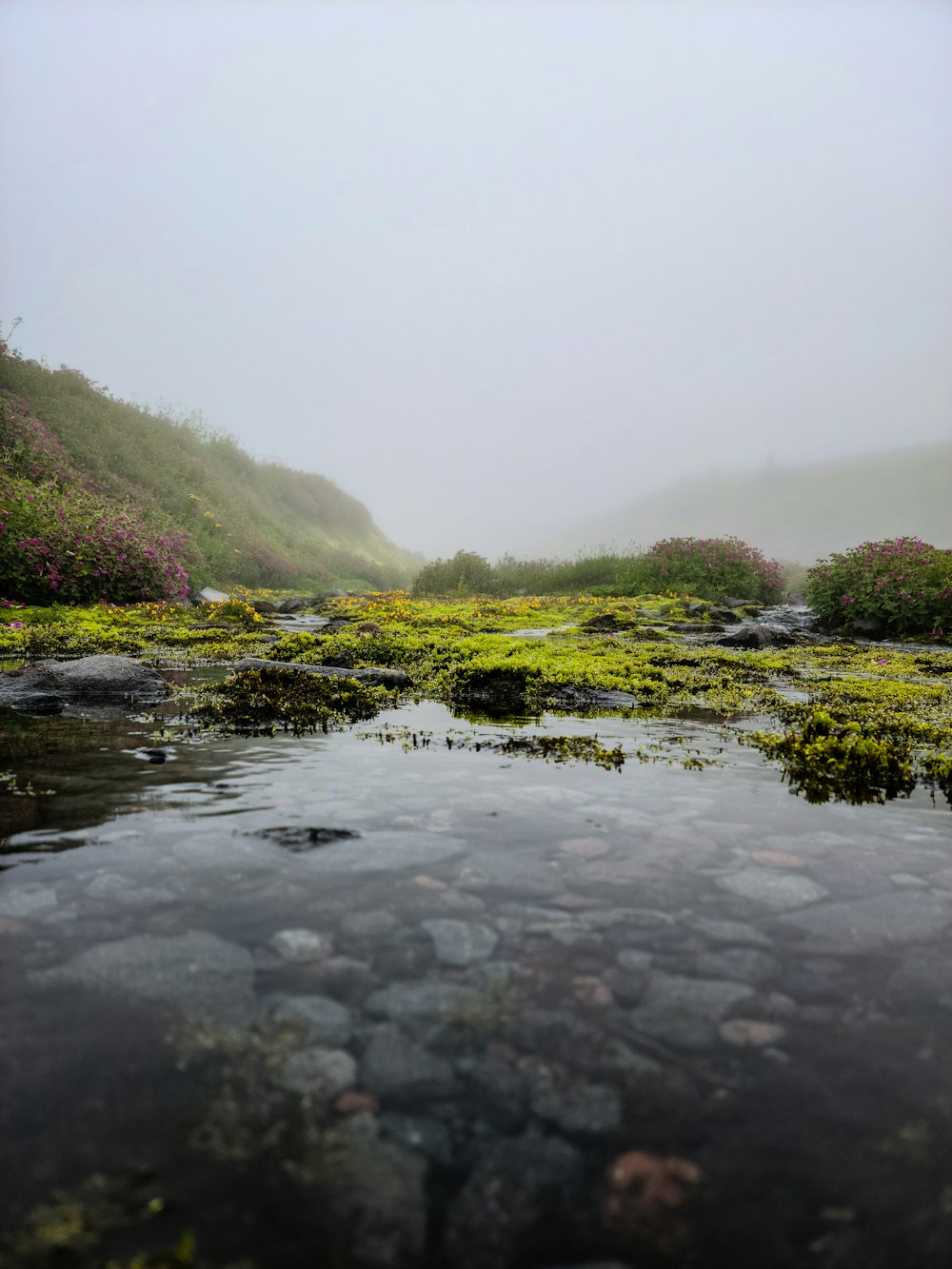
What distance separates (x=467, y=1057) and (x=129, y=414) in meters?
40.6

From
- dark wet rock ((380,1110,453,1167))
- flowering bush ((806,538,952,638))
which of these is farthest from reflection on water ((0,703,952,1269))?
flowering bush ((806,538,952,638))

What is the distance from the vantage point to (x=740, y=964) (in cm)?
213

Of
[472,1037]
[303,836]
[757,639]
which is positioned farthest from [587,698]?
[757,639]

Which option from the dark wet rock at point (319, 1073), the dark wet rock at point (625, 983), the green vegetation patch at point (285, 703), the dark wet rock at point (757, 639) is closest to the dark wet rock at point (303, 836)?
the dark wet rock at point (319, 1073)

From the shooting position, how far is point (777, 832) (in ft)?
10.6

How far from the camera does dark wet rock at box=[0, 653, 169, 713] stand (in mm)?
6480

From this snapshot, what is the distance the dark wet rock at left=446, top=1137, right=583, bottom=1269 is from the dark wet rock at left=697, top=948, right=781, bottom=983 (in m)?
0.82

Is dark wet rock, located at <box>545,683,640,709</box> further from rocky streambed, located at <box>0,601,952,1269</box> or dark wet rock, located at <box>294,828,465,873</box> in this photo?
dark wet rock, located at <box>294,828,465,873</box>

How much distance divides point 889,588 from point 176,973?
17.8 meters

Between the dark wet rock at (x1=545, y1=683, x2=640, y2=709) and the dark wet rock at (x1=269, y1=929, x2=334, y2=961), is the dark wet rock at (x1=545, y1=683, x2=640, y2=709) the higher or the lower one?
the higher one

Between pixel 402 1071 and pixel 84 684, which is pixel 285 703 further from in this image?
pixel 402 1071

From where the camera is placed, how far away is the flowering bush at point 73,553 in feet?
50.0

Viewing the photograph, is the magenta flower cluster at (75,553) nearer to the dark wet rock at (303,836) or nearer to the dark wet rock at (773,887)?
the dark wet rock at (303,836)

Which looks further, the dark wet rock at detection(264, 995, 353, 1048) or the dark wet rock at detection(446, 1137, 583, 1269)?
the dark wet rock at detection(264, 995, 353, 1048)
